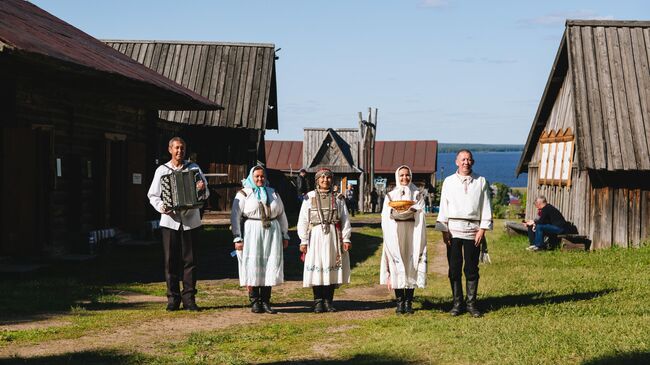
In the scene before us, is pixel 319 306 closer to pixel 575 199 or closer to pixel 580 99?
pixel 575 199

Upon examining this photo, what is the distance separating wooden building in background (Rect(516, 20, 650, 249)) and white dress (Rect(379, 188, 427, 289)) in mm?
8060

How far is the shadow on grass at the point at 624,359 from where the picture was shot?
6891 mm

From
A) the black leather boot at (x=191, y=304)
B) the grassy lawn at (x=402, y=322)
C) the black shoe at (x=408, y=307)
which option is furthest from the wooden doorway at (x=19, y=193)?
the black shoe at (x=408, y=307)

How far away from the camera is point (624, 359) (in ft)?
22.9

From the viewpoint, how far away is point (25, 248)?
13.3 m

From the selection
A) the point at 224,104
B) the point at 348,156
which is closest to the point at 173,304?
the point at 224,104

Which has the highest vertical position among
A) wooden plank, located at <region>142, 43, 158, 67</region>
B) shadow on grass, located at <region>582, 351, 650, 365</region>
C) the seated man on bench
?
wooden plank, located at <region>142, 43, 158, 67</region>

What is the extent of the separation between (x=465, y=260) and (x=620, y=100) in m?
10.0

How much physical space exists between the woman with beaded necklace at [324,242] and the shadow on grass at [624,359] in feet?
13.0

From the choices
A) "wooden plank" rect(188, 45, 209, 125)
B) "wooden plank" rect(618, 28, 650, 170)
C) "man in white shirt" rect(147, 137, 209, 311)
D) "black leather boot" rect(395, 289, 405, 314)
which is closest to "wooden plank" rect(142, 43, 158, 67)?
"wooden plank" rect(188, 45, 209, 125)

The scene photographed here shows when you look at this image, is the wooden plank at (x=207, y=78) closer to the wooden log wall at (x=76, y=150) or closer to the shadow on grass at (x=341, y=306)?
the wooden log wall at (x=76, y=150)

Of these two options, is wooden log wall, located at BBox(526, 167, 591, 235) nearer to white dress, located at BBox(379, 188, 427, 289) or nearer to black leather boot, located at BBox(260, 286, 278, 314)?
white dress, located at BBox(379, 188, 427, 289)

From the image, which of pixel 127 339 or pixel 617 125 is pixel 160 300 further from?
pixel 617 125

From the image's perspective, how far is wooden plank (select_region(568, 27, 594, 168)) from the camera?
57.9 ft
